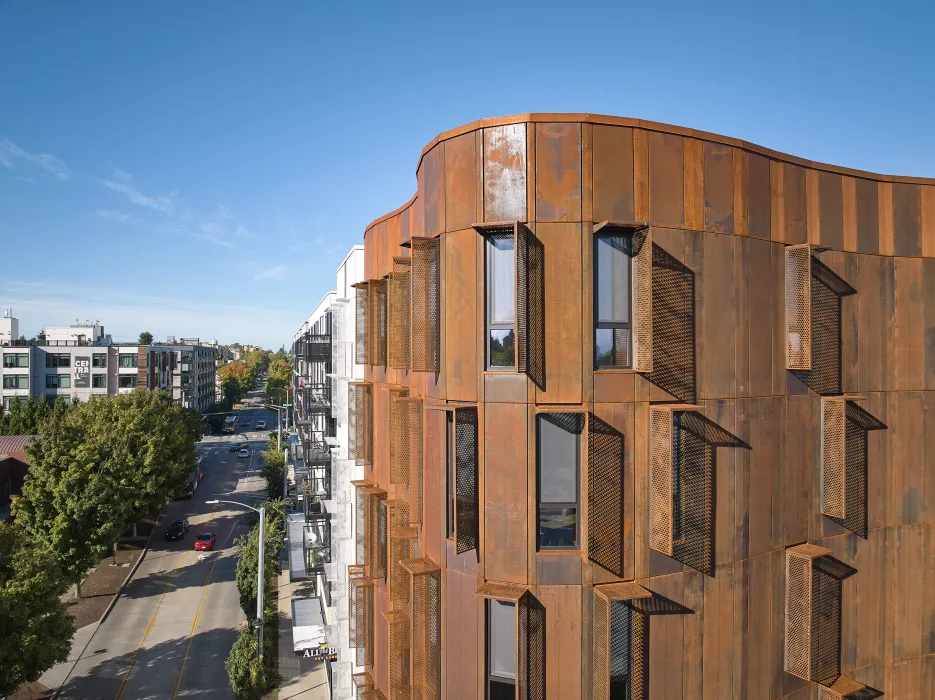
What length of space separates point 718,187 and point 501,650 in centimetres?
890

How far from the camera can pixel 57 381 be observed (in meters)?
65.8

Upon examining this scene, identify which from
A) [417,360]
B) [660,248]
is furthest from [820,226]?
[417,360]

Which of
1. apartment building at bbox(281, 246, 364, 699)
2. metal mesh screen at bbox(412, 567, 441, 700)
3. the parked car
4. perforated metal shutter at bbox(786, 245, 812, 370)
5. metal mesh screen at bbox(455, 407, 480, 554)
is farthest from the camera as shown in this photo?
the parked car

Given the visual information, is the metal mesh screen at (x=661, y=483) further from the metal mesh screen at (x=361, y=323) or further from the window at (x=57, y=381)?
the window at (x=57, y=381)

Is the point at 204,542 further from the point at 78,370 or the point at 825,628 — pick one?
the point at 78,370

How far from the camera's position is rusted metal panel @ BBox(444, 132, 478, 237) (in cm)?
908

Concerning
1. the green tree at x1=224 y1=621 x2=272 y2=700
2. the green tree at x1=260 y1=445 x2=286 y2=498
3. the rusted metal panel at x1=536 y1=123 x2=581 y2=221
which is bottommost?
the green tree at x1=224 y1=621 x2=272 y2=700

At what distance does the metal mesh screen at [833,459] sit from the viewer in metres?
10.7

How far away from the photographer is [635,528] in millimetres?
8805

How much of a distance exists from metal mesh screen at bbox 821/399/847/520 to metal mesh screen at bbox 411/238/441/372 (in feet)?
26.7

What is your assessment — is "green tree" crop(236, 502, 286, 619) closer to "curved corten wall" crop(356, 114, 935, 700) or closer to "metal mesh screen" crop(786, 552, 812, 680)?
"curved corten wall" crop(356, 114, 935, 700)

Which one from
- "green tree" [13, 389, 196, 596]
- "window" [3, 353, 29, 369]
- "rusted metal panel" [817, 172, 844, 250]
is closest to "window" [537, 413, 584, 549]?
"rusted metal panel" [817, 172, 844, 250]

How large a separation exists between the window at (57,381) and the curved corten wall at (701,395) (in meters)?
73.5

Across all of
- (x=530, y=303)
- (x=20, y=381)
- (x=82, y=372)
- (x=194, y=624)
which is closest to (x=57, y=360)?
(x=82, y=372)
